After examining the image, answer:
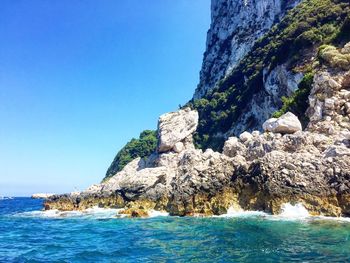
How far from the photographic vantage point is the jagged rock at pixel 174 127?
58.3 m

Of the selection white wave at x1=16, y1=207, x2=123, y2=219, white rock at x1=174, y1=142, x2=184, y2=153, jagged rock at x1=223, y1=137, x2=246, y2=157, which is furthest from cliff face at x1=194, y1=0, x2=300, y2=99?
white wave at x1=16, y1=207, x2=123, y2=219

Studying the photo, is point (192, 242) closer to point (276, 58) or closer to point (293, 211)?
point (293, 211)

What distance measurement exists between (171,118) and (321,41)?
88.7 feet

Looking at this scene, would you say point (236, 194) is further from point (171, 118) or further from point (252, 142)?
point (171, 118)

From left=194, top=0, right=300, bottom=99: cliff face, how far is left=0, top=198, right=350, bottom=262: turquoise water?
73861 millimetres

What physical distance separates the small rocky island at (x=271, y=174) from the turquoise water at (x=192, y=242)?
9.89ft

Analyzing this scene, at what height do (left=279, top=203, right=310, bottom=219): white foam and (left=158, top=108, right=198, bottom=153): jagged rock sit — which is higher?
(left=158, top=108, right=198, bottom=153): jagged rock

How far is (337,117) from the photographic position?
31.9 m

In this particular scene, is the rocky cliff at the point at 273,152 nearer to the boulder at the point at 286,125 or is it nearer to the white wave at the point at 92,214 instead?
the boulder at the point at 286,125

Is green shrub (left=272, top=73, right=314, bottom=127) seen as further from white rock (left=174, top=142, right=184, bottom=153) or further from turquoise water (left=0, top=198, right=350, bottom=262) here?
white rock (left=174, top=142, right=184, bottom=153)

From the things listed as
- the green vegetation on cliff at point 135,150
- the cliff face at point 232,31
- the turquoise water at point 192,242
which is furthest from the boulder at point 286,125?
the cliff face at point 232,31

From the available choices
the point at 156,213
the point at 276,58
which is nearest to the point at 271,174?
the point at 156,213

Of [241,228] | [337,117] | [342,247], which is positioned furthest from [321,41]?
[342,247]

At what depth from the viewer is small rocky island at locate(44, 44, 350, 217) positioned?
23375 mm
